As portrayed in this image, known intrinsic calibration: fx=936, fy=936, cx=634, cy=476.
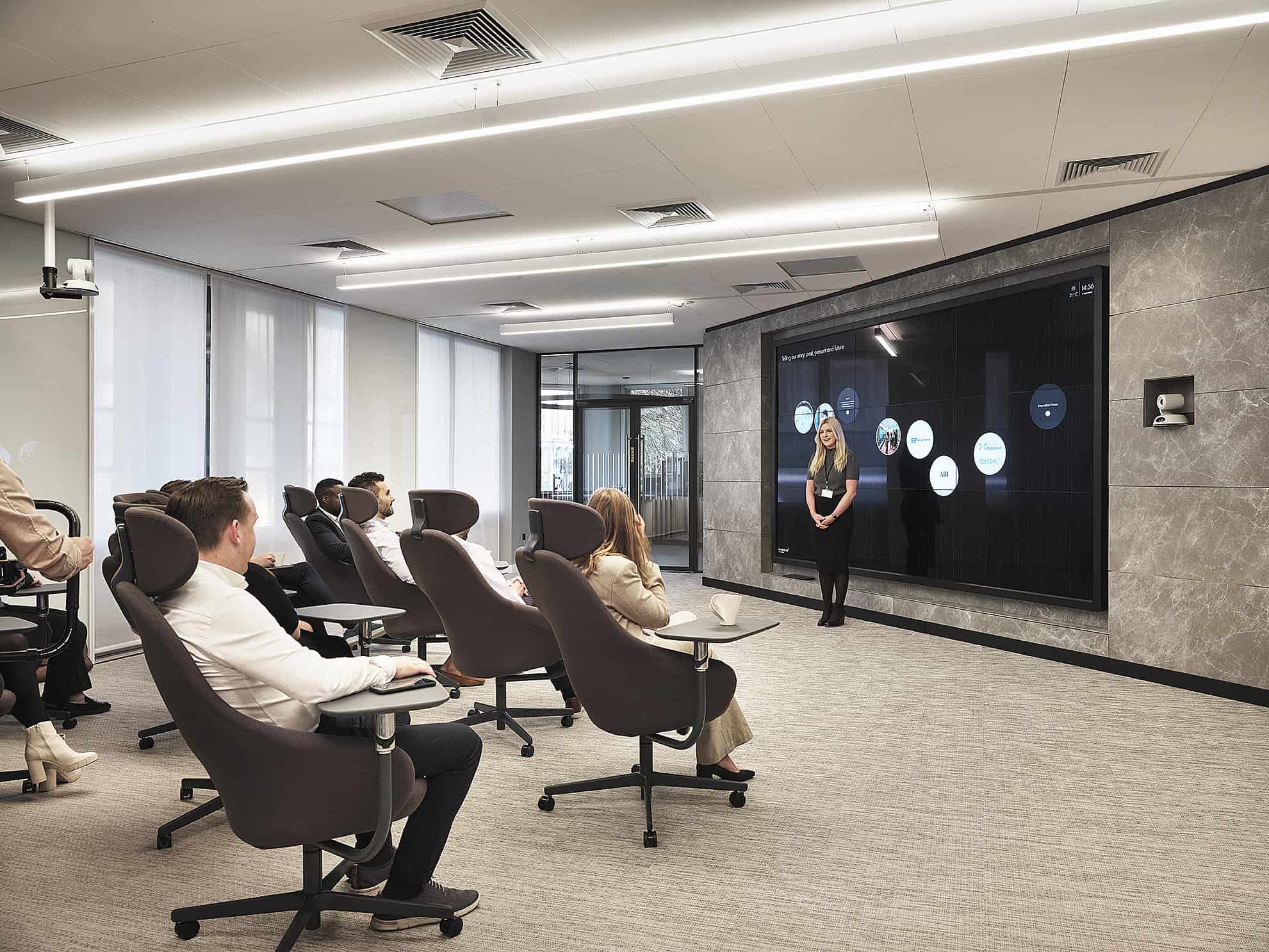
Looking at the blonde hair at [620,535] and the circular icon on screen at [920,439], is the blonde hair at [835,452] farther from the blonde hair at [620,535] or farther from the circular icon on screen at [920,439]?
the blonde hair at [620,535]

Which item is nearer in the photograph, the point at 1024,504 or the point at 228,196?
the point at 228,196

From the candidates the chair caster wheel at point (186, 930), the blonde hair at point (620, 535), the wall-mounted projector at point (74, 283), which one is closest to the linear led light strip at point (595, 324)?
the wall-mounted projector at point (74, 283)

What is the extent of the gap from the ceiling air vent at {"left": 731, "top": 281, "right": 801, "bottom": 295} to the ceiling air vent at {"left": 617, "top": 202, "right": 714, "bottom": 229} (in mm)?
2053

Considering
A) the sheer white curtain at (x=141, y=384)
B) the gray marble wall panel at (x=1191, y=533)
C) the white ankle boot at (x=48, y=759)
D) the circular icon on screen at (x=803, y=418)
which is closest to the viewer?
the white ankle boot at (x=48, y=759)

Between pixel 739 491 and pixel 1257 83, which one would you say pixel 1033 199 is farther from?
pixel 739 491

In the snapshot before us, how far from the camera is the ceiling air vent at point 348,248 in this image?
23.3 feet

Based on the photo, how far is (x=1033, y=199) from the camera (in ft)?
19.6

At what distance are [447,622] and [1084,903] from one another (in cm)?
269

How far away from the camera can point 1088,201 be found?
595cm

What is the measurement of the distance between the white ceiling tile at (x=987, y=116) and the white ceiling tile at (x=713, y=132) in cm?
75

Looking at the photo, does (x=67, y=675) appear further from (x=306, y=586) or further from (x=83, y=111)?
(x=83, y=111)

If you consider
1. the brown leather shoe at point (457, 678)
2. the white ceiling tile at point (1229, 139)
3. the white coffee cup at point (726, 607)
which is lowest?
the brown leather shoe at point (457, 678)

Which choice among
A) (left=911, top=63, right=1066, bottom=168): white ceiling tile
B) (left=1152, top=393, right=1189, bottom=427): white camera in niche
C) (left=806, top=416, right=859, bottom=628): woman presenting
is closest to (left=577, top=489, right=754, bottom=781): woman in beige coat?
(left=911, top=63, right=1066, bottom=168): white ceiling tile

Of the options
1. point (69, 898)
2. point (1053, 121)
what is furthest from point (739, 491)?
point (69, 898)
